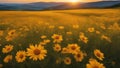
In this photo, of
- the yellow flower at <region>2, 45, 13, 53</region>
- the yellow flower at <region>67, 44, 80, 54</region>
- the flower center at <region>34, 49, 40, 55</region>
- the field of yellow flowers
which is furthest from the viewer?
the yellow flower at <region>2, 45, 13, 53</region>

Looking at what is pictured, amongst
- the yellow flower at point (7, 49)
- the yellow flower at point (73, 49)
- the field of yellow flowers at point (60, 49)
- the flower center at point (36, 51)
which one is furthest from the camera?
the yellow flower at point (7, 49)

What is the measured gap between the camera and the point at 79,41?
7445 millimetres

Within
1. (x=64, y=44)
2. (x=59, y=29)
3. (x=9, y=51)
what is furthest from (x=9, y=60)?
(x=59, y=29)

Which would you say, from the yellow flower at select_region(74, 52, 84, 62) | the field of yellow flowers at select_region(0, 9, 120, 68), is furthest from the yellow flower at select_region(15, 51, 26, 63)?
the yellow flower at select_region(74, 52, 84, 62)

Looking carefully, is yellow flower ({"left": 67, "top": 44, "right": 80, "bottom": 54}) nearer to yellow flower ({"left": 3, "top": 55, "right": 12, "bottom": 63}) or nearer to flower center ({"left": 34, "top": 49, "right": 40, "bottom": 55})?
flower center ({"left": 34, "top": 49, "right": 40, "bottom": 55})

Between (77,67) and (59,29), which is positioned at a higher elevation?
(59,29)

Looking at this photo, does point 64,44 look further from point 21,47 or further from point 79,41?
point 21,47

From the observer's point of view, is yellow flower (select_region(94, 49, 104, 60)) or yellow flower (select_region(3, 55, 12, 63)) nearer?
yellow flower (select_region(3, 55, 12, 63))

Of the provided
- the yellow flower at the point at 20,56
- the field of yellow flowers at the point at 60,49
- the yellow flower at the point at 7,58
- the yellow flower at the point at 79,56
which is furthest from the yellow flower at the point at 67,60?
the yellow flower at the point at 7,58

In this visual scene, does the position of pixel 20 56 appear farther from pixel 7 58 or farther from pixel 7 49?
pixel 7 49

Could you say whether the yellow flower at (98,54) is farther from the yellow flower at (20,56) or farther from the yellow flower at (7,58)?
the yellow flower at (7,58)

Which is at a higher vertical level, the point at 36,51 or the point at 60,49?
the point at 36,51

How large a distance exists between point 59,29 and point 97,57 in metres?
3.08

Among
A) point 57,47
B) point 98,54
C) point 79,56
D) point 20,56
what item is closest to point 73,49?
point 79,56
